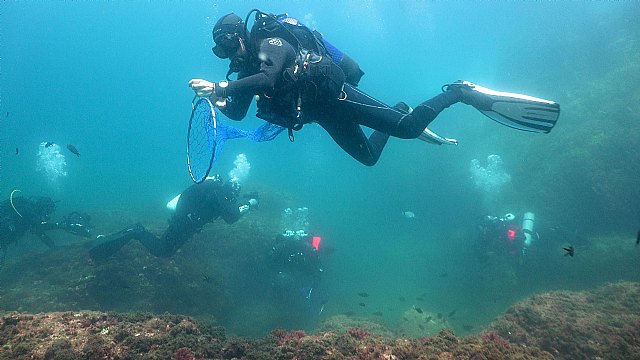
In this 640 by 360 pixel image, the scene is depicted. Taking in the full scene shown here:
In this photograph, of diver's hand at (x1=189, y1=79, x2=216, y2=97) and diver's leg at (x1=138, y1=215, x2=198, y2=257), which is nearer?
diver's hand at (x1=189, y1=79, x2=216, y2=97)

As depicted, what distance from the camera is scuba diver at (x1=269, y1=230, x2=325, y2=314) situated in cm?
1466

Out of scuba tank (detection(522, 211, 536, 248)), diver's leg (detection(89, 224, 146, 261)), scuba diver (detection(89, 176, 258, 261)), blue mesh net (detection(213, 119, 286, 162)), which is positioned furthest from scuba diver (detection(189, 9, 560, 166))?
scuba tank (detection(522, 211, 536, 248))

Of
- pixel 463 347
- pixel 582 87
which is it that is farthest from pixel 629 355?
pixel 582 87

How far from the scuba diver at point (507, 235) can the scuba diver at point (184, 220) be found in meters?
13.8

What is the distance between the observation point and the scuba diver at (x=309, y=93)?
4.24 m

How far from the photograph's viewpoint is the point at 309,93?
4668 mm

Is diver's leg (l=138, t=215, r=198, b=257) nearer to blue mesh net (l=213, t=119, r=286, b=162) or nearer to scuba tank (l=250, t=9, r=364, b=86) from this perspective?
blue mesh net (l=213, t=119, r=286, b=162)

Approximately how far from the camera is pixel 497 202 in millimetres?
23203

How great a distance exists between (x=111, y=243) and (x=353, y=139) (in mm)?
10413

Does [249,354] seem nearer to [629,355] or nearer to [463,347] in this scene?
[463,347]

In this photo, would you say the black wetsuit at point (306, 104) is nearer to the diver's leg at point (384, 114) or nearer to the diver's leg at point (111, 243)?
the diver's leg at point (384, 114)

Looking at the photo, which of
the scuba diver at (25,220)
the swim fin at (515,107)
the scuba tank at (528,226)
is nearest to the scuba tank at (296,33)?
the swim fin at (515,107)

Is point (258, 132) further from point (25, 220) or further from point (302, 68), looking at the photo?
point (25, 220)

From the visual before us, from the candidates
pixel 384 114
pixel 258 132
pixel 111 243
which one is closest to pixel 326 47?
pixel 384 114
